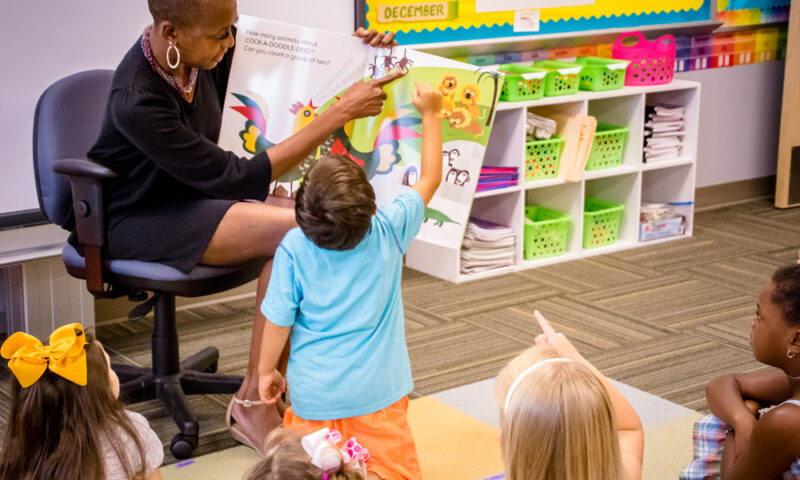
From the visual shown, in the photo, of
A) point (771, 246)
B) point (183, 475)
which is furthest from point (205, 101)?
point (771, 246)

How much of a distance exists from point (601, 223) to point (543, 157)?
44 cm

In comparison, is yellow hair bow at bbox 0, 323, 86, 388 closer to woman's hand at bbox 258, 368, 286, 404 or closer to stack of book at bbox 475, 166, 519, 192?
woman's hand at bbox 258, 368, 286, 404

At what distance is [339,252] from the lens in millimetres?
2043

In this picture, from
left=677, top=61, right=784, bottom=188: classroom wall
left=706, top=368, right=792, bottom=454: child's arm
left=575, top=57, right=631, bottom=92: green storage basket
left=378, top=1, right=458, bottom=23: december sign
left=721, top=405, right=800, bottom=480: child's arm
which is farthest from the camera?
left=677, top=61, right=784, bottom=188: classroom wall

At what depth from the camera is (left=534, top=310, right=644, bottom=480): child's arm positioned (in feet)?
5.19

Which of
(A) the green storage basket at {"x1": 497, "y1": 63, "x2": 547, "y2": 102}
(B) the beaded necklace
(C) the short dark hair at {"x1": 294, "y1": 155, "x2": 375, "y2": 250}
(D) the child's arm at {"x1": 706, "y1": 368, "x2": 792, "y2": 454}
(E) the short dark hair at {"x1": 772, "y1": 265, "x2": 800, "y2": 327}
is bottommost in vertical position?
(D) the child's arm at {"x1": 706, "y1": 368, "x2": 792, "y2": 454}

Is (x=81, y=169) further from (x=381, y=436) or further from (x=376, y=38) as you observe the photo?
(x=381, y=436)

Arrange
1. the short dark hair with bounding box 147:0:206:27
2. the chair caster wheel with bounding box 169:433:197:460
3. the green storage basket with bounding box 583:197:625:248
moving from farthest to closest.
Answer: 1. the green storage basket with bounding box 583:197:625:248
2. the chair caster wheel with bounding box 169:433:197:460
3. the short dark hair with bounding box 147:0:206:27

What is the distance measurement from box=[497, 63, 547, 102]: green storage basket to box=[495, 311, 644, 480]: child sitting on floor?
9.00 ft

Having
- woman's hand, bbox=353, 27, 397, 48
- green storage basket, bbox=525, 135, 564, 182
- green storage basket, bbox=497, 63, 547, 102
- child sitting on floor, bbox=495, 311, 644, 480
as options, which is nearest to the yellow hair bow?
child sitting on floor, bbox=495, 311, 644, 480

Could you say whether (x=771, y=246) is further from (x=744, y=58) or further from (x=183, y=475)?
(x=183, y=475)

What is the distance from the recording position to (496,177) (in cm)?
407

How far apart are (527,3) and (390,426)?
2.68 metres

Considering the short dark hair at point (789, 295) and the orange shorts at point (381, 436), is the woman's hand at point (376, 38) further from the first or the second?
the short dark hair at point (789, 295)
